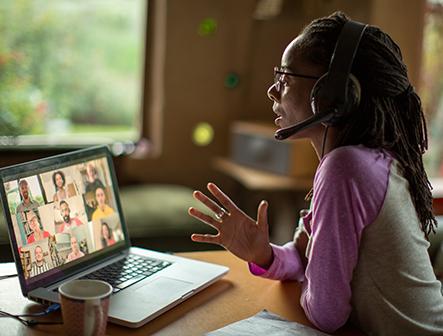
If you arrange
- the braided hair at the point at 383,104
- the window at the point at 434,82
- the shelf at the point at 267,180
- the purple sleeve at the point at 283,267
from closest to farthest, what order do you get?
the braided hair at the point at 383,104 → the purple sleeve at the point at 283,267 → the shelf at the point at 267,180 → the window at the point at 434,82

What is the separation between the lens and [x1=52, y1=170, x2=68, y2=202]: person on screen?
53.4 inches

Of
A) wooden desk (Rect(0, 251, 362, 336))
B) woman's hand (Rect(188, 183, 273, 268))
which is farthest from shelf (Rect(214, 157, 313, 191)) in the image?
woman's hand (Rect(188, 183, 273, 268))

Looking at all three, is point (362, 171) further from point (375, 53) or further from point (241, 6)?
point (241, 6)

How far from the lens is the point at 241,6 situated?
365 cm

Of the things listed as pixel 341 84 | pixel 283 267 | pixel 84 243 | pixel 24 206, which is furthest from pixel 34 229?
pixel 341 84

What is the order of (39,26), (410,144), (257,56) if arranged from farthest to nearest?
(257,56)
(39,26)
(410,144)

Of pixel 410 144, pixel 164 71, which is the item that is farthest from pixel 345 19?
pixel 164 71

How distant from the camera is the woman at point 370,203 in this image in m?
1.16

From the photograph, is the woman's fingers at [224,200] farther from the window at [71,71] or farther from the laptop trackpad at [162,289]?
the window at [71,71]

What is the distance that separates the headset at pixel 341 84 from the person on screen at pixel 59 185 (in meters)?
0.52

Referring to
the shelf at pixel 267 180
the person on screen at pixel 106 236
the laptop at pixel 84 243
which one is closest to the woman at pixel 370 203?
the laptop at pixel 84 243

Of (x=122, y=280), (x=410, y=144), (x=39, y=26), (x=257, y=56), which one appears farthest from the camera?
(x=257, y=56)

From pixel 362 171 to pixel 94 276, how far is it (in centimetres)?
57

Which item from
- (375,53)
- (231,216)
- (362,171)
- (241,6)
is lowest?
(231,216)
